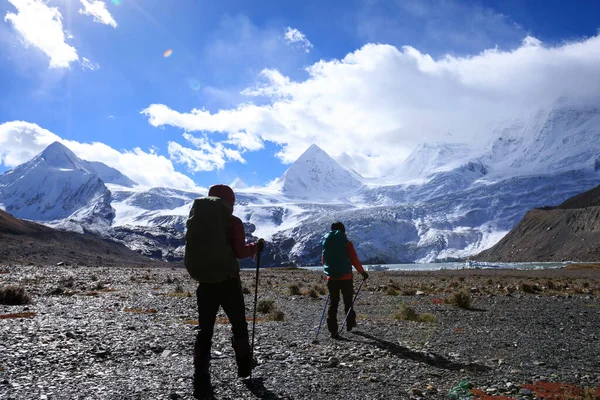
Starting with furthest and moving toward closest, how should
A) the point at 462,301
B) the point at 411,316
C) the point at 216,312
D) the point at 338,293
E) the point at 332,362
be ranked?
the point at 462,301 → the point at 411,316 → the point at 338,293 → the point at 332,362 → the point at 216,312

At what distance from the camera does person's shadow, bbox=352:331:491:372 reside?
22.3 ft

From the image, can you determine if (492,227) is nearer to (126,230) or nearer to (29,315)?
(126,230)

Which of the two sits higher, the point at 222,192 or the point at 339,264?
the point at 222,192

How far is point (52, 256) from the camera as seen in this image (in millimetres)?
75125

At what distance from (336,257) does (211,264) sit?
4.70 m

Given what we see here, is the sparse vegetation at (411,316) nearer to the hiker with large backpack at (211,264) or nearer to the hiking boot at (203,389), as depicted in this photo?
the hiker with large backpack at (211,264)

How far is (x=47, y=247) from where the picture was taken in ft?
266

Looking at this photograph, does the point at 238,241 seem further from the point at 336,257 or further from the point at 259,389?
the point at 336,257

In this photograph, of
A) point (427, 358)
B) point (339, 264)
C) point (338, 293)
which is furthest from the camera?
point (338, 293)

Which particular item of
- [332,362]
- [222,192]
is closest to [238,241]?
[222,192]

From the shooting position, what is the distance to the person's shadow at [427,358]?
6.79 m

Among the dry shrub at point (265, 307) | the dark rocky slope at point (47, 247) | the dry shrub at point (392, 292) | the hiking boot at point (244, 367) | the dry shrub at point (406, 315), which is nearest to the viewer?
the hiking boot at point (244, 367)

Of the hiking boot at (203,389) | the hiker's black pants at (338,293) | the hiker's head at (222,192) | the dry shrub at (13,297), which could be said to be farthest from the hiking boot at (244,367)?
the dry shrub at (13,297)

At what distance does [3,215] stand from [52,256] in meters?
37.3
